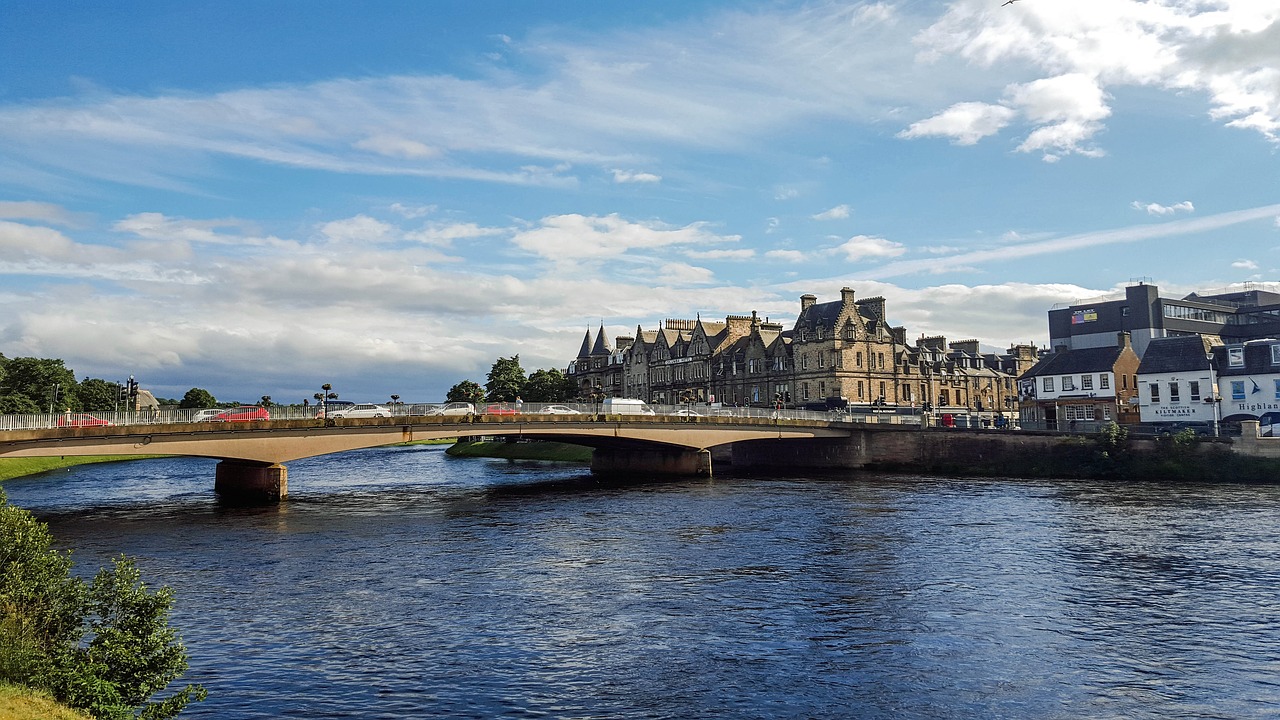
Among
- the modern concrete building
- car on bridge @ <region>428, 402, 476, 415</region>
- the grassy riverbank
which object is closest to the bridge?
car on bridge @ <region>428, 402, 476, 415</region>

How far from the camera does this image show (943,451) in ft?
277

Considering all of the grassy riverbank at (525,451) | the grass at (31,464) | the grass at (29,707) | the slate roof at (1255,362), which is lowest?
the grassy riverbank at (525,451)

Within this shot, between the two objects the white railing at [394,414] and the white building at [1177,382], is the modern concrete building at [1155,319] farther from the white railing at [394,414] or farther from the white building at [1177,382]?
the white railing at [394,414]

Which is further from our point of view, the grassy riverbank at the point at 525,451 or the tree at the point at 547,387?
the tree at the point at 547,387

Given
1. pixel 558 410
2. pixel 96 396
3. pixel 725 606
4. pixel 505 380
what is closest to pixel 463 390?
pixel 505 380

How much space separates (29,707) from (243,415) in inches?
1793

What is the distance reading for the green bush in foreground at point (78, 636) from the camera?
15734mm

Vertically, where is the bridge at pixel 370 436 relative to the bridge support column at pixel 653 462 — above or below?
above

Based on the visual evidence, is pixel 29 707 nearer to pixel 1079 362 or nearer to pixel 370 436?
pixel 370 436

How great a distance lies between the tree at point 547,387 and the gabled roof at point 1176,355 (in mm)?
94911

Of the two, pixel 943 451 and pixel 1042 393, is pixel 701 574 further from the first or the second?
pixel 1042 393

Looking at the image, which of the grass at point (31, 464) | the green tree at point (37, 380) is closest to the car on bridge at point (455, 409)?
the grass at point (31, 464)

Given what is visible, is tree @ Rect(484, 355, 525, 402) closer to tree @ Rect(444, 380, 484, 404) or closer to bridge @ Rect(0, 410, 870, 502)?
tree @ Rect(444, 380, 484, 404)

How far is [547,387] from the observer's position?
158 meters
